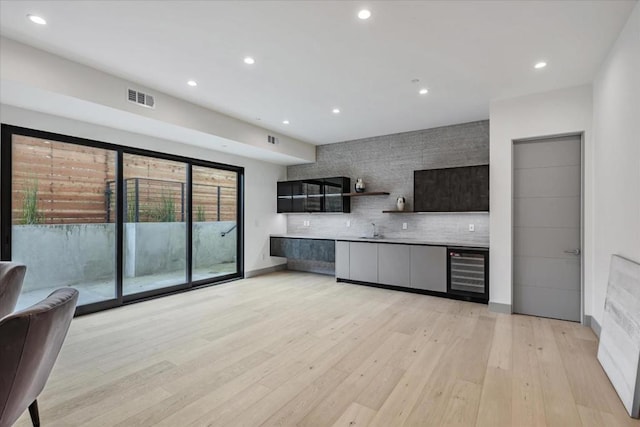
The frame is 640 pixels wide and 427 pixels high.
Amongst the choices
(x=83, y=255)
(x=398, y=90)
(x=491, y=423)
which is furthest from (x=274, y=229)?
(x=491, y=423)

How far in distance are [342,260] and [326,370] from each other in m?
3.39

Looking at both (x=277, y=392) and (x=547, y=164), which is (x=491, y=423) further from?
(x=547, y=164)

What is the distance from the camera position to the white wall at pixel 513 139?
3730 millimetres

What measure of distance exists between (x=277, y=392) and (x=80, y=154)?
159 inches

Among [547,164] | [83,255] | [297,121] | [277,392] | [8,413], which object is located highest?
[297,121]

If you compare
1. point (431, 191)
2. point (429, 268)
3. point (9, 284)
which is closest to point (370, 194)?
point (431, 191)

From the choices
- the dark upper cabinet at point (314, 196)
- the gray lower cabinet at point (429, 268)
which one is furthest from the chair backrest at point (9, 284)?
the dark upper cabinet at point (314, 196)

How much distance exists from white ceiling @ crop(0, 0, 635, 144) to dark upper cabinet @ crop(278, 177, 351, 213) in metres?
2.30

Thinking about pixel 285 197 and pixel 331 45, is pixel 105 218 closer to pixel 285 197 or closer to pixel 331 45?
pixel 285 197

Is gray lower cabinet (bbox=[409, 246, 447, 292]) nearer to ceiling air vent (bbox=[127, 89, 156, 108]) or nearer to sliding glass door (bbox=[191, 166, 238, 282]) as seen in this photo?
sliding glass door (bbox=[191, 166, 238, 282])

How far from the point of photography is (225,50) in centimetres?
301

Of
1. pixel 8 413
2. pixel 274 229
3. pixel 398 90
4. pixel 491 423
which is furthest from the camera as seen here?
pixel 274 229

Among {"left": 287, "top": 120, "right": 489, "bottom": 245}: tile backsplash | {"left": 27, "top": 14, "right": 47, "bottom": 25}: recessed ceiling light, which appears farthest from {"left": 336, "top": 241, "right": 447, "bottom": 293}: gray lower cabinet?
{"left": 27, "top": 14, "right": 47, "bottom": 25}: recessed ceiling light

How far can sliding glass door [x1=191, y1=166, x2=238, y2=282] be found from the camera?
572 cm
